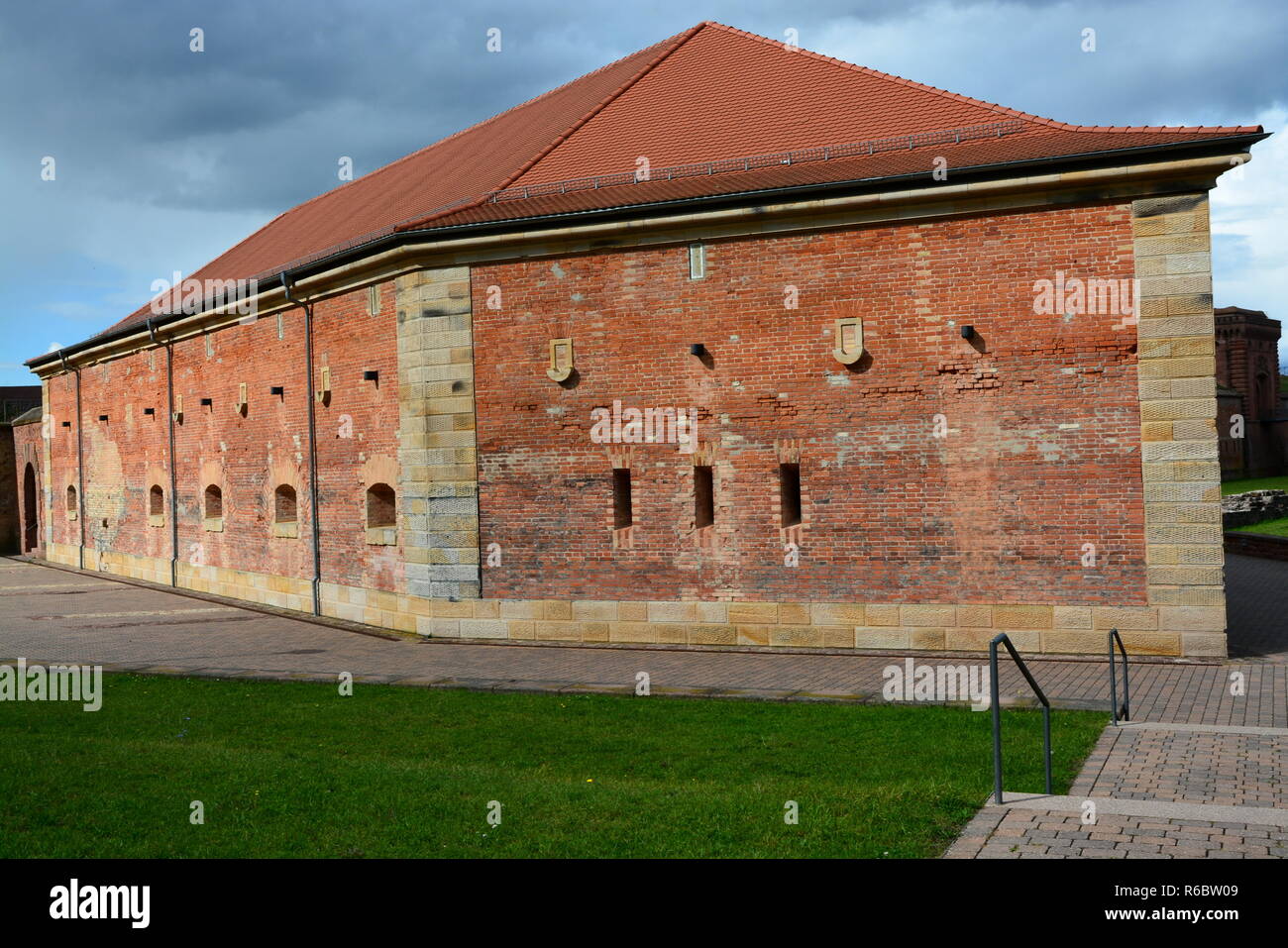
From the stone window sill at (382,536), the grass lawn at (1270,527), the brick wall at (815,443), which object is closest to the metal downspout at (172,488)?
the brick wall at (815,443)

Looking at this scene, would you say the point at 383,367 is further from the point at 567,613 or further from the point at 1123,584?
the point at 1123,584

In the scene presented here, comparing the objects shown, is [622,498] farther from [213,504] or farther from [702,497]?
[213,504]

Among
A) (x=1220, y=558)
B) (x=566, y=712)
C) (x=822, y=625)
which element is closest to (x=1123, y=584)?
(x=1220, y=558)

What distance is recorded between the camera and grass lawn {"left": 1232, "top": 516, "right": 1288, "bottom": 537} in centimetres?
2986

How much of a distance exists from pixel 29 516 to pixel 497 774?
3614 centimetres

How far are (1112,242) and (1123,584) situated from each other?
4.01 metres

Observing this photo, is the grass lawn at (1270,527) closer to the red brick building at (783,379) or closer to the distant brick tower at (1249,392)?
the red brick building at (783,379)

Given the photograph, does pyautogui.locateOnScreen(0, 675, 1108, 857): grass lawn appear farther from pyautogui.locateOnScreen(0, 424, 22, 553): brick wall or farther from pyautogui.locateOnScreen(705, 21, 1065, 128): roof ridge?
pyautogui.locateOnScreen(0, 424, 22, 553): brick wall

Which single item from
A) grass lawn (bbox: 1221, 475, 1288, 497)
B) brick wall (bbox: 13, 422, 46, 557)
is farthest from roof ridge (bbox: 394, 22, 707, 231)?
grass lawn (bbox: 1221, 475, 1288, 497)

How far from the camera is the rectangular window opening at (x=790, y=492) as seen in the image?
14.5m

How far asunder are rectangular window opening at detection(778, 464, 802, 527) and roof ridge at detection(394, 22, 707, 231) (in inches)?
243

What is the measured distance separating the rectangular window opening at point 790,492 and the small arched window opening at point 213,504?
550 inches
